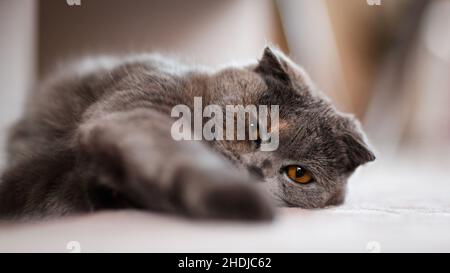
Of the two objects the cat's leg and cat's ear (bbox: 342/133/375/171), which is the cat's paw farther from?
cat's ear (bbox: 342/133/375/171)

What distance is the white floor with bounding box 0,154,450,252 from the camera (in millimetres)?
669

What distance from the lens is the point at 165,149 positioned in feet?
2.28

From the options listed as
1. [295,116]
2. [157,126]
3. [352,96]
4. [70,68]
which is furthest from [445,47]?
[157,126]

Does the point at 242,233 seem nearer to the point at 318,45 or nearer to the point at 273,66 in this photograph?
the point at 273,66

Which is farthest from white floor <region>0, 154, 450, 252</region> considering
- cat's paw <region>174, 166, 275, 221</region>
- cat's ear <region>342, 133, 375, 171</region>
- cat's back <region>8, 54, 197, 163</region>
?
cat's back <region>8, 54, 197, 163</region>

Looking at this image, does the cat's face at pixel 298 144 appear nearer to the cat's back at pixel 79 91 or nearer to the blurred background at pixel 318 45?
the cat's back at pixel 79 91

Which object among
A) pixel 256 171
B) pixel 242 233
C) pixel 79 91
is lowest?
pixel 242 233

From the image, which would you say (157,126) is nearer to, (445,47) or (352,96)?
(352,96)

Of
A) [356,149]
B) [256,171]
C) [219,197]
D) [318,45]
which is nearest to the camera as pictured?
[219,197]

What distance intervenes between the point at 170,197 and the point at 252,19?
1.48m

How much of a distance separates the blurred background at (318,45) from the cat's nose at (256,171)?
58 centimetres

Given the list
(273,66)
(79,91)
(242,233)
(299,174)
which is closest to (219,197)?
(242,233)

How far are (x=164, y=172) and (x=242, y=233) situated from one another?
0.49ft

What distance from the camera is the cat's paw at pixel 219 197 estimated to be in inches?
23.6
